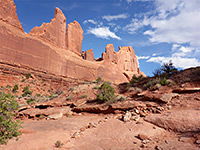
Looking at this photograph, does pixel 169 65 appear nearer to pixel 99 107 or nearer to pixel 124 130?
pixel 99 107

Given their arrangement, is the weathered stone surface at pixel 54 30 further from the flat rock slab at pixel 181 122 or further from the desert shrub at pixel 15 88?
the flat rock slab at pixel 181 122

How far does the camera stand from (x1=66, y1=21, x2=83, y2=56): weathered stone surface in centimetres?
4171

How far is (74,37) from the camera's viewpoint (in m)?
44.5

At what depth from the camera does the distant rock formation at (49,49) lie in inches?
1030

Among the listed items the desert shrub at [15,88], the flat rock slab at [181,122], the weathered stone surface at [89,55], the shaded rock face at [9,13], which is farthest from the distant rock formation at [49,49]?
the flat rock slab at [181,122]

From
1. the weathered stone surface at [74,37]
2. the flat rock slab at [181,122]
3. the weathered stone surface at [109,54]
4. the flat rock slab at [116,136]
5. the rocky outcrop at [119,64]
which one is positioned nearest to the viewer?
the flat rock slab at [116,136]

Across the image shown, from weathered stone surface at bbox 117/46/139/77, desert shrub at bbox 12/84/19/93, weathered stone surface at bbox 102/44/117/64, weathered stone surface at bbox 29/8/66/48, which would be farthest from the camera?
weathered stone surface at bbox 117/46/139/77

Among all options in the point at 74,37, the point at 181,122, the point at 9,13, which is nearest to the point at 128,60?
the point at 74,37

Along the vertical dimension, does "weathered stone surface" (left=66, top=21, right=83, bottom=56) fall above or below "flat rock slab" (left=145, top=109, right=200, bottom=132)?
above

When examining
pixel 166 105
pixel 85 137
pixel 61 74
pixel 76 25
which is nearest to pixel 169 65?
pixel 166 105

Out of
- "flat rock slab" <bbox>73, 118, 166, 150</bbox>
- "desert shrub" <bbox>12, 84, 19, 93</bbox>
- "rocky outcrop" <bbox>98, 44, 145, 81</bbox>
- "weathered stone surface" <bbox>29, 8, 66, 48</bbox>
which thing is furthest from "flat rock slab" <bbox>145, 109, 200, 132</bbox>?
"rocky outcrop" <bbox>98, 44, 145, 81</bbox>

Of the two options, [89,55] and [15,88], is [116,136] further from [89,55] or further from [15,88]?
[89,55]

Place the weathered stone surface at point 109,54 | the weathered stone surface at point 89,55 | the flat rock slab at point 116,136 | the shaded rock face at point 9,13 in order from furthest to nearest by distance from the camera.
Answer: the weathered stone surface at point 109,54, the weathered stone surface at point 89,55, the shaded rock face at point 9,13, the flat rock slab at point 116,136

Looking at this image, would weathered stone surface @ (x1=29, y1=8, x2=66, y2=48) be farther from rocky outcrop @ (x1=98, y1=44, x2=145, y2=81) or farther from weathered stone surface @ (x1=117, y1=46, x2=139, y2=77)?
weathered stone surface @ (x1=117, y1=46, x2=139, y2=77)
